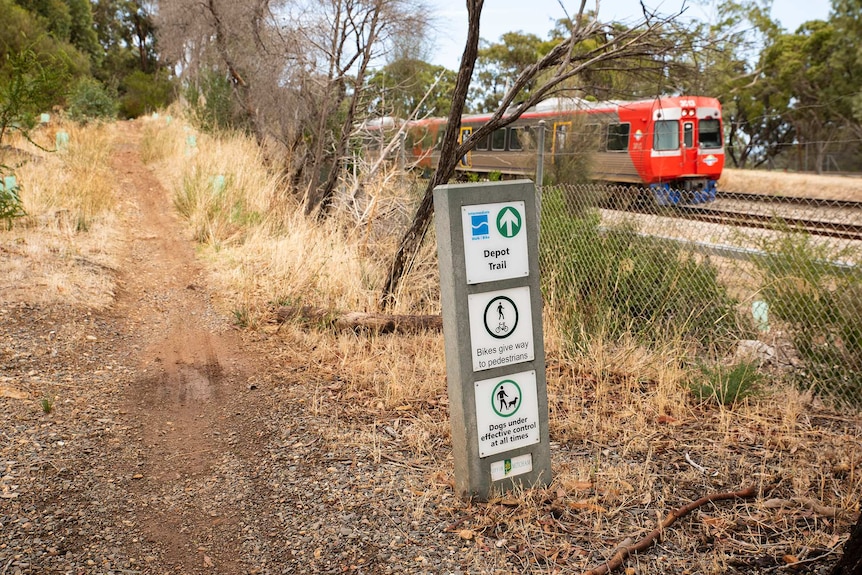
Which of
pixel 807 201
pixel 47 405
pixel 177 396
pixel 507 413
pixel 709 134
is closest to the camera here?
pixel 507 413

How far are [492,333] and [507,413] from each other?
1.34 ft

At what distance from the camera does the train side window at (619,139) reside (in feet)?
56.4

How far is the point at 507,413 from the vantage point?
3557 mm

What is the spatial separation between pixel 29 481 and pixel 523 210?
9.16 ft

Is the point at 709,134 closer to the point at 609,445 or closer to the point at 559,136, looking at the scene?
the point at 559,136

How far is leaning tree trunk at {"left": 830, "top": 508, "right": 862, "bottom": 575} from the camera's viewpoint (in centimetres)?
252

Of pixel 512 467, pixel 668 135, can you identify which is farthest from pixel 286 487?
pixel 668 135

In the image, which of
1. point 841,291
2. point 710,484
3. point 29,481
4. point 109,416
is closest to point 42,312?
point 109,416

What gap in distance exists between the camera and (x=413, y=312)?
6586 millimetres

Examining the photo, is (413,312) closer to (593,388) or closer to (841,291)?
(593,388)

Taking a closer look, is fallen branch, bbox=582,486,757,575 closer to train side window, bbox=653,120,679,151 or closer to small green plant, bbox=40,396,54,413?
small green plant, bbox=40,396,54,413

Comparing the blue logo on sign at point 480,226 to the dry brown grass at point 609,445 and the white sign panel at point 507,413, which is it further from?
the dry brown grass at point 609,445

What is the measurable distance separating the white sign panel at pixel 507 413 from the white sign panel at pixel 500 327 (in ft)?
0.32

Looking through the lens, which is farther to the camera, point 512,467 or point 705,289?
point 705,289
